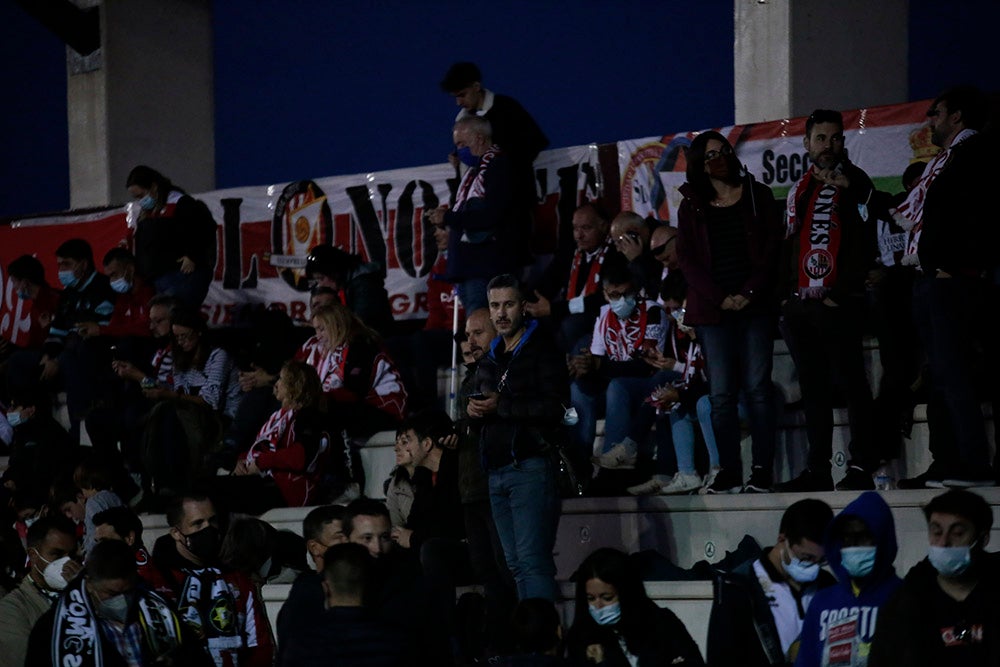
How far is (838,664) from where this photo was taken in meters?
6.08

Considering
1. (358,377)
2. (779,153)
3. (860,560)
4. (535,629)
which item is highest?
(779,153)

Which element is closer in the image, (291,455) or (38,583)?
(38,583)

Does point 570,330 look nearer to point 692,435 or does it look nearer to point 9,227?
point 692,435

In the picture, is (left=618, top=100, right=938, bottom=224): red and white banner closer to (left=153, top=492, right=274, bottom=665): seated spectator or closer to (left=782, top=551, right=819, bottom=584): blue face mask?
(left=782, top=551, right=819, bottom=584): blue face mask

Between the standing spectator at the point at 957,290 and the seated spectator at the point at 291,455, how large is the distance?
362cm

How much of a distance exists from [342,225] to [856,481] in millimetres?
5506

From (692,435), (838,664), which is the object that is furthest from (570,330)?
(838,664)

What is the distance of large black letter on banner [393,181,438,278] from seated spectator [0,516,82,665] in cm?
411

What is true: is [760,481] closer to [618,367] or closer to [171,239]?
[618,367]

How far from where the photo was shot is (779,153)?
410 inches

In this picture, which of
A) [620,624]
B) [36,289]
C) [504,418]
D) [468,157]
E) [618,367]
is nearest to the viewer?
[620,624]

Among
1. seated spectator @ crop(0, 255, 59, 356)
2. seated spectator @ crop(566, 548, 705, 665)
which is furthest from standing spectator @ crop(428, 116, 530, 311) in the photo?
seated spectator @ crop(0, 255, 59, 356)

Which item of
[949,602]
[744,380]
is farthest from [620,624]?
[744,380]

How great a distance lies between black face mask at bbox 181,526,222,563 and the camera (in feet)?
26.2
